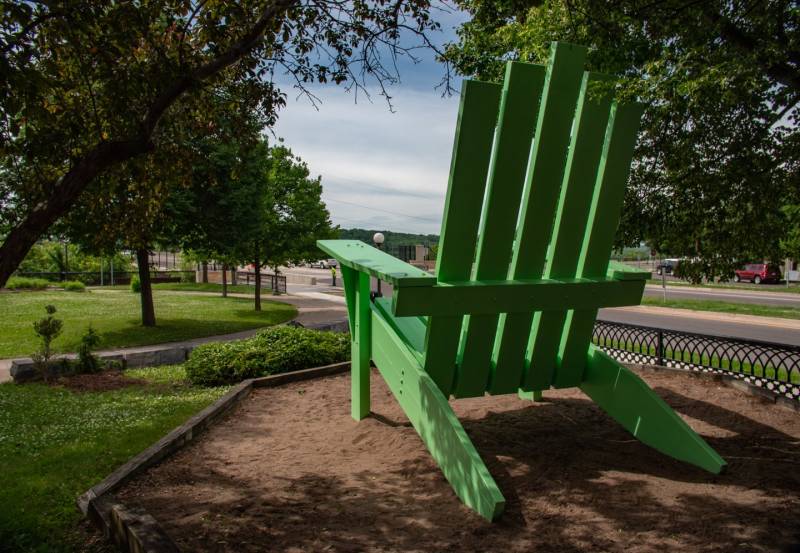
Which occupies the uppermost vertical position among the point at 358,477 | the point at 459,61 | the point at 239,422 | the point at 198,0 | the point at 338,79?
the point at 459,61

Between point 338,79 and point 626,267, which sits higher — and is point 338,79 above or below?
above

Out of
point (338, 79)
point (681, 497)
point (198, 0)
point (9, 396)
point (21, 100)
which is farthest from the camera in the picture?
point (9, 396)

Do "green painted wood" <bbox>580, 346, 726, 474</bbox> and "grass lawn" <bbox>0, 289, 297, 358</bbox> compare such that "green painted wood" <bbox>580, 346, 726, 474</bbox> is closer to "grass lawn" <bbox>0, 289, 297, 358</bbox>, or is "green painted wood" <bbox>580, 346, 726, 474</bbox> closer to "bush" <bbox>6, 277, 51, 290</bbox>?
"grass lawn" <bbox>0, 289, 297, 358</bbox>

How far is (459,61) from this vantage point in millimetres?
10188

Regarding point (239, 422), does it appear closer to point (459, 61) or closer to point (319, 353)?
point (319, 353)

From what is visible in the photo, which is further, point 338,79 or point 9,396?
point 9,396

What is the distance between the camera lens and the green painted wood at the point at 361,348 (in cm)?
523

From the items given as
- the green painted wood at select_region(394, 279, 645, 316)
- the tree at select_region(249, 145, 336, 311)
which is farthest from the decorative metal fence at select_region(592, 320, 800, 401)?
the tree at select_region(249, 145, 336, 311)

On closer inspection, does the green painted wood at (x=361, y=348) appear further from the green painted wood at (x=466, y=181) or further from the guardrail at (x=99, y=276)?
the guardrail at (x=99, y=276)

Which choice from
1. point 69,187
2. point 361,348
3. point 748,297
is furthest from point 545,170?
point 748,297

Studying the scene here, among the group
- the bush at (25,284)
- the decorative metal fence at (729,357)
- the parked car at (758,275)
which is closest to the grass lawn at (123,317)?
the bush at (25,284)

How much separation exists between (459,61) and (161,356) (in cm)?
787

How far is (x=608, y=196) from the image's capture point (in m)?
4.32

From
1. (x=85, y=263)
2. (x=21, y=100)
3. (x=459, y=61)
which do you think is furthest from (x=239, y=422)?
(x=85, y=263)
